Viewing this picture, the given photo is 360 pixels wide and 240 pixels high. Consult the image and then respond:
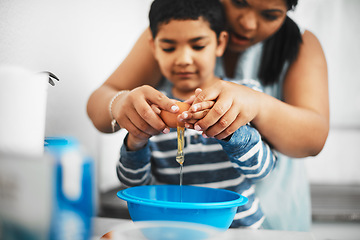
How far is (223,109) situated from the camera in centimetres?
62

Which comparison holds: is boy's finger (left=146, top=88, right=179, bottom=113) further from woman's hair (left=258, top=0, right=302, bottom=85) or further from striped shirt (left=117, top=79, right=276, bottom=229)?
woman's hair (left=258, top=0, right=302, bottom=85)

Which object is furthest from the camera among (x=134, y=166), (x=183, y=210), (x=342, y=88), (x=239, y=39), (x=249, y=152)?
(x=342, y=88)

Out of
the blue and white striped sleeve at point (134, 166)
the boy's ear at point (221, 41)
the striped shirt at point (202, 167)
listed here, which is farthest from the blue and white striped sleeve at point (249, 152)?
the boy's ear at point (221, 41)

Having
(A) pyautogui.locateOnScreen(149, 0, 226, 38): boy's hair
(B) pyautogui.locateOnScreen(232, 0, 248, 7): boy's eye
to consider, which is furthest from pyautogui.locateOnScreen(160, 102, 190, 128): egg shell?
(B) pyautogui.locateOnScreen(232, 0, 248, 7): boy's eye

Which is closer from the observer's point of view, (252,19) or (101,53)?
(252,19)

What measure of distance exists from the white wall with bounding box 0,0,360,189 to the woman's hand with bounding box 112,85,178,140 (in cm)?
25

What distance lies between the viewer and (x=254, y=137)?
740 millimetres

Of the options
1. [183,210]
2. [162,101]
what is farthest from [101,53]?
[183,210]

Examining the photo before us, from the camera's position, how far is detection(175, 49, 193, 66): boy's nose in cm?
90

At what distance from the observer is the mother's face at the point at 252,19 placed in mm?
988

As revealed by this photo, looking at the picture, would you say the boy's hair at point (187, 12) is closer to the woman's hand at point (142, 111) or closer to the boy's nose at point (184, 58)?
the boy's nose at point (184, 58)

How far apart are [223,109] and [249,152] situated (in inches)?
6.5

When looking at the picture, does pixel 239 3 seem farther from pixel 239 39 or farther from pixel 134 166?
pixel 134 166

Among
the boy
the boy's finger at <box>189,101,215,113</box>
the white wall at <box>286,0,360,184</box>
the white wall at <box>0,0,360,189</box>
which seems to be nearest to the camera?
the boy's finger at <box>189,101,215,113</box>
